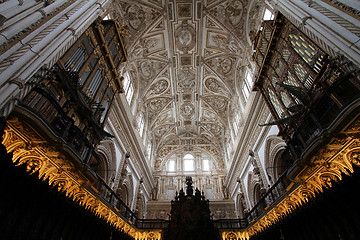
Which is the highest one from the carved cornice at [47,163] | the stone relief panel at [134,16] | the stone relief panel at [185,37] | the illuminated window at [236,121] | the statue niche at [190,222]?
the stone relief panel at [185,37]

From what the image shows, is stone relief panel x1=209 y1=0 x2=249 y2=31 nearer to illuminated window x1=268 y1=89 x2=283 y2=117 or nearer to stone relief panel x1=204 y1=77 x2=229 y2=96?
stone relief panel x1=204 y1=77 x2=229 y2=96

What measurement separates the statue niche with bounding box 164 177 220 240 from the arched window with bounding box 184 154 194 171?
9.44 metres

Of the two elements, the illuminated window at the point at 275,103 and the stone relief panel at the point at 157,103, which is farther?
the stone relief panel at the point at 157,103

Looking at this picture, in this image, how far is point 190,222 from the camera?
11.7 meters

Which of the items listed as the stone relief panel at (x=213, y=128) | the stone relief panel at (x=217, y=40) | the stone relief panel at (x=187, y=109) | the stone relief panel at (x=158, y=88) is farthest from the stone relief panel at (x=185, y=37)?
the stone relief panel at (x=213, y=128)

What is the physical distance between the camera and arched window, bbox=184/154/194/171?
22822 millimetres

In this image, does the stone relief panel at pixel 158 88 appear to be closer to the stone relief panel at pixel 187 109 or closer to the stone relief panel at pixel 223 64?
the stone relief panel at pixel 187 109

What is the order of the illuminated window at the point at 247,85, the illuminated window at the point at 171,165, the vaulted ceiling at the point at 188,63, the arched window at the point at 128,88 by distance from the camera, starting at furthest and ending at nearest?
the illuminated window at the point at 171,165 → the arched window at the point at 128,88 → the illuminated window at the point at 247,85 → the vaulted ceiling at the point at 188,63

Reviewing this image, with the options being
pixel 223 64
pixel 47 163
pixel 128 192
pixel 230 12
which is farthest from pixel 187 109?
pixel 47 163

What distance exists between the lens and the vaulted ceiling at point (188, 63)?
1353cm

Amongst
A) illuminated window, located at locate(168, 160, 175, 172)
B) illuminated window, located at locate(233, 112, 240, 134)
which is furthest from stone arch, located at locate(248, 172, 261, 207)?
illuminated window, located at locate(168, 160, 175, 172)

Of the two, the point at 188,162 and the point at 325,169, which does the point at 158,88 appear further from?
the point at 325,169

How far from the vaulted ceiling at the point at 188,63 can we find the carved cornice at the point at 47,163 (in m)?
9.18

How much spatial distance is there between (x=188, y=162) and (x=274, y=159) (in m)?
13.7
